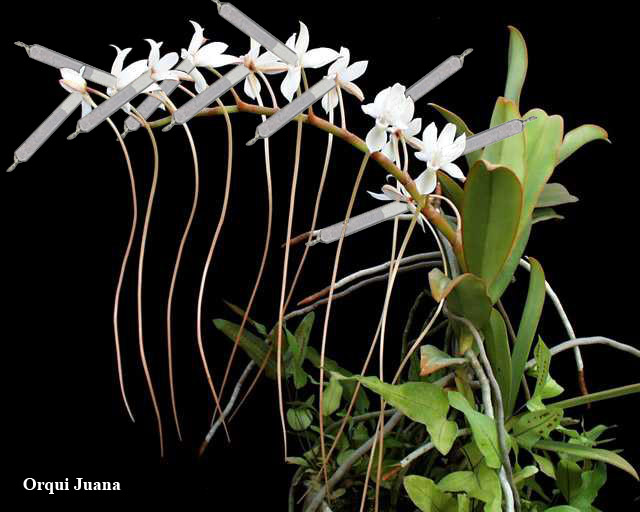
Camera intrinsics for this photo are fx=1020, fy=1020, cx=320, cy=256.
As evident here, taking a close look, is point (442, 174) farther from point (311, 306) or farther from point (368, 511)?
point (368, 511)

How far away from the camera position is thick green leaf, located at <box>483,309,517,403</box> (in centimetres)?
146

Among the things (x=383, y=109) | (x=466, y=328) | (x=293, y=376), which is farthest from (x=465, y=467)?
(x=383, y=109)

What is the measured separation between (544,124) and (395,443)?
1.72ft

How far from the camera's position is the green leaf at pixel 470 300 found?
1.38m

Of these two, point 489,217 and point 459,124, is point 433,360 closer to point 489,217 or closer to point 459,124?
point 489,217

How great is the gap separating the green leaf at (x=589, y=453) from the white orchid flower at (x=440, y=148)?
439 millimetres

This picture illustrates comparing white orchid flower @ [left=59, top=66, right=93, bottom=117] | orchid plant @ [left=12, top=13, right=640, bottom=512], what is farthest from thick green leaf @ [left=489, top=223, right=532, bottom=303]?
white orchid flower @ [left=59, top=66, right=93, bottom=117]

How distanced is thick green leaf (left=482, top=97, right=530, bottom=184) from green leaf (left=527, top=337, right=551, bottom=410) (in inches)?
9.5

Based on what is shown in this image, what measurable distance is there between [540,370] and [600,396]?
0.30 feet

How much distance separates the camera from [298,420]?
1.66m

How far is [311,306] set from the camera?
1.66m

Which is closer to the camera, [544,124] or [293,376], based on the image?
[544,124]

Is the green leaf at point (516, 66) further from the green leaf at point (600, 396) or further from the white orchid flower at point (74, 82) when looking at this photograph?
the white orchid flower at point (74, 82)

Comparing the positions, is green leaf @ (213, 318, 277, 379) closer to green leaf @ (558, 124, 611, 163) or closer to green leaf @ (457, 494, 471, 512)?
green leaf @ (457, 494, 471, 512)
